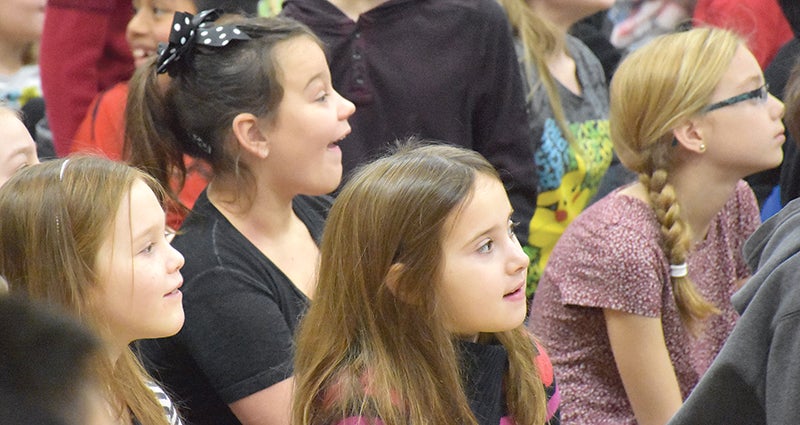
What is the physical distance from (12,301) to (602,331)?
6.26ft

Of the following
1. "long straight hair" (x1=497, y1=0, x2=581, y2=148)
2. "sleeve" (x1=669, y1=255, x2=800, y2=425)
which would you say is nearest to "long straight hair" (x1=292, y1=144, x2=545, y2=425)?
"sleeve" (x1=669, y1=255, x2=800, y2=425)

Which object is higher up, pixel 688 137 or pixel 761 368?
pixel 761 368

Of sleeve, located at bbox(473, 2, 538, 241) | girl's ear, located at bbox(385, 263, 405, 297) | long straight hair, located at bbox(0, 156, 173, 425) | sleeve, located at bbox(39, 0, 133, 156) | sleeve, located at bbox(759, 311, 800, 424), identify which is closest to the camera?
sleeve, located at bbox(759, 311, 800, 424)

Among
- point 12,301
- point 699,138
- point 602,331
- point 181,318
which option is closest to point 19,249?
point 181,318

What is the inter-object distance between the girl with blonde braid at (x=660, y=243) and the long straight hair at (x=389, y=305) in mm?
684

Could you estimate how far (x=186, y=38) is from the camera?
2.15 meters

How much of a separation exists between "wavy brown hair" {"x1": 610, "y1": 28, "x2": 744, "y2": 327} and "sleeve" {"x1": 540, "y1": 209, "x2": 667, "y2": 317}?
81 mm

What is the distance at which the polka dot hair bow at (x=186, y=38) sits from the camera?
2145mm

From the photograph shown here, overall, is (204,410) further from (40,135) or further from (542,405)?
(40,135)

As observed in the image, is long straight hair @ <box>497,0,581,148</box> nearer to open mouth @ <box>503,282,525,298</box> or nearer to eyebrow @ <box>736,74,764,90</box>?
eyebrow @ <box>736,74,764,90</box>

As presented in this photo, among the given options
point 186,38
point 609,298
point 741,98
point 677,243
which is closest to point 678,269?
point 677,243

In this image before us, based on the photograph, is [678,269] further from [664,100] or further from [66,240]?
[66,240]

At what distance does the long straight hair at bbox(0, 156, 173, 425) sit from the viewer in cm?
162

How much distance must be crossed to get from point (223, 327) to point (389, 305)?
1.13ft
